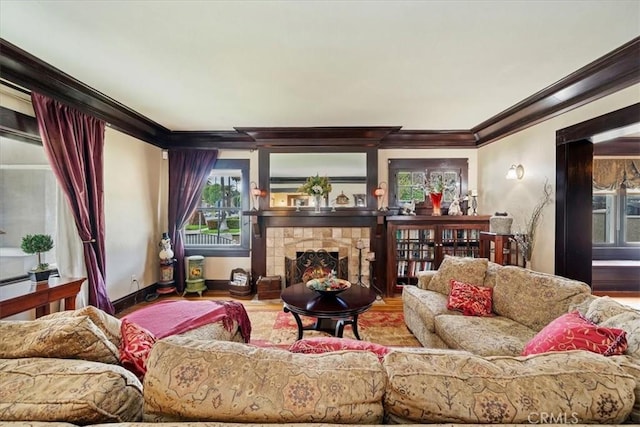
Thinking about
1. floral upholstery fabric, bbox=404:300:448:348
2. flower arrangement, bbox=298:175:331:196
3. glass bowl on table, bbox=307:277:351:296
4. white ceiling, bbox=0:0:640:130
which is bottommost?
floral upholstery fabric, bbox=404:300:448:348

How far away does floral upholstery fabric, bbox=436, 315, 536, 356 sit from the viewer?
6.57ft

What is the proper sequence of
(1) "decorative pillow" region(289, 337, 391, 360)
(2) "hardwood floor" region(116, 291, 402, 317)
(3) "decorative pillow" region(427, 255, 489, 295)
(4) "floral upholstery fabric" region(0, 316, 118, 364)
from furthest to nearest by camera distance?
(2) "hardwood floor" region(116, 291, 402, 317) < (3) "decorative pillow" region(427, 255, 489, 295) < (1) "decorative pillow" region(289, 337, 391, 360) < (4) "floral upholstery fabric" region(0, 316, 118, 364)

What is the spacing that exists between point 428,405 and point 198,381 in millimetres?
722

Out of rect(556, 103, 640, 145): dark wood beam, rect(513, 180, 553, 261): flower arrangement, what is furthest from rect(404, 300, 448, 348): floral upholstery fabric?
rect(556, 103, 640, 145): dark wood beam

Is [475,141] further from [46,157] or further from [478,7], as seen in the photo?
[46,157]

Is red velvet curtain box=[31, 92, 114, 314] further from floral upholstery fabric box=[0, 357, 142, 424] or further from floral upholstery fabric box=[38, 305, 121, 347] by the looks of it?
floral upholstery fabric box=[0, 357, 142, 424]

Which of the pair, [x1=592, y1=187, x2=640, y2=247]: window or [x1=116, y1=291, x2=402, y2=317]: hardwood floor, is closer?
[x1=116, y1=291, x2=402, y2=317]: hardwood floor

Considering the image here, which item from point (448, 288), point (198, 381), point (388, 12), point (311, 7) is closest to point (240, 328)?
point (198, 381)

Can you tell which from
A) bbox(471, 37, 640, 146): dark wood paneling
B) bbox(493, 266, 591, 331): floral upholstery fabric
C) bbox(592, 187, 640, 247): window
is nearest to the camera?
bbox(493, 266, 591, 331): floral upholstery fabric

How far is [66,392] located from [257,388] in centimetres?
59

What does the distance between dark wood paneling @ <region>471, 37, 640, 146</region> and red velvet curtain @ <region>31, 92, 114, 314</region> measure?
502cm

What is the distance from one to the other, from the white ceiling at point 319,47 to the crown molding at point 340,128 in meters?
0.13

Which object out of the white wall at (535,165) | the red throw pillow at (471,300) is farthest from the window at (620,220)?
the red throw pillow at (471,300)

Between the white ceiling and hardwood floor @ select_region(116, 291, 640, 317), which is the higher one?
the white ceiling
